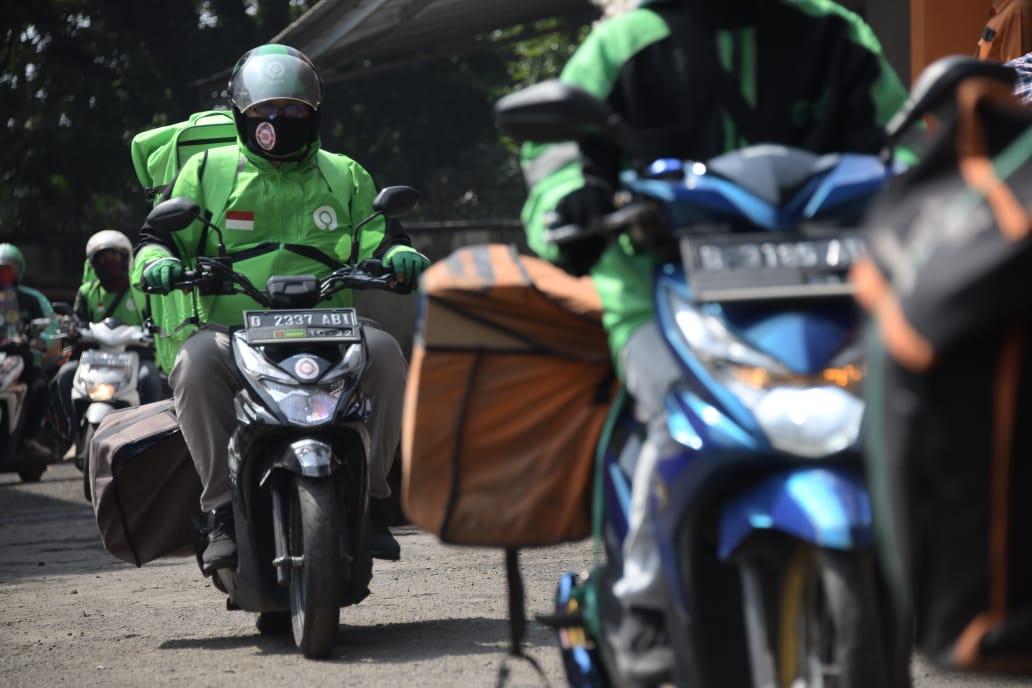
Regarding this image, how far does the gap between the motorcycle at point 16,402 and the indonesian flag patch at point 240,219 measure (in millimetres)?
9328

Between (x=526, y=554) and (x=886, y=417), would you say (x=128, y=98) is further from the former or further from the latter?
(x=886, y=417)

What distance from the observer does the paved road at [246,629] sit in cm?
617

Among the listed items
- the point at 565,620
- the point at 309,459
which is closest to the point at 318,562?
the point at 309,459

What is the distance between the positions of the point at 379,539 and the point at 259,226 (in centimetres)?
124

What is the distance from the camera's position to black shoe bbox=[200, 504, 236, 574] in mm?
6637

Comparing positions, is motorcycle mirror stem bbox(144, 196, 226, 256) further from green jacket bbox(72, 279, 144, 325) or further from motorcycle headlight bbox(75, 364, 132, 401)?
green jacket bbox(72, 279, 144, 325)

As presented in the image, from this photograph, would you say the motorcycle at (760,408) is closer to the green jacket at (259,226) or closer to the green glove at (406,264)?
the green glove at (406,264)

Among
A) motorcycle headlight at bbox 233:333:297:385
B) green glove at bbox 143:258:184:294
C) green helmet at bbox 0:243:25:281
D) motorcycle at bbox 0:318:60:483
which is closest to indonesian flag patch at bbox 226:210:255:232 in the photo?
green glove at bbox 143:258:184:294

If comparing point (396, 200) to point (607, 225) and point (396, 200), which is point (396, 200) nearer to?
point (396, 200)

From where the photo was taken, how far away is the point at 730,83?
4066 mm

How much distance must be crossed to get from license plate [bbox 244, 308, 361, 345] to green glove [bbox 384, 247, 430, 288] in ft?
0.97

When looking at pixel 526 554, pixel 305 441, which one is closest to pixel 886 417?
pixel 305 441

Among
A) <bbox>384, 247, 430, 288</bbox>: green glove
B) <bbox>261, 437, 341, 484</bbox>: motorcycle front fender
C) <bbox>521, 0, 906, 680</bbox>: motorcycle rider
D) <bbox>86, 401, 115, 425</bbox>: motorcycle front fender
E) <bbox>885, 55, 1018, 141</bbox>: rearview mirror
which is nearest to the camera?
<bbox>885, 55, 1018, 141</bbox>: rearview mirror

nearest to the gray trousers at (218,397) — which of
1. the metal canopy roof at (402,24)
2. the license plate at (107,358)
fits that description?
the license plate at (107,358)
